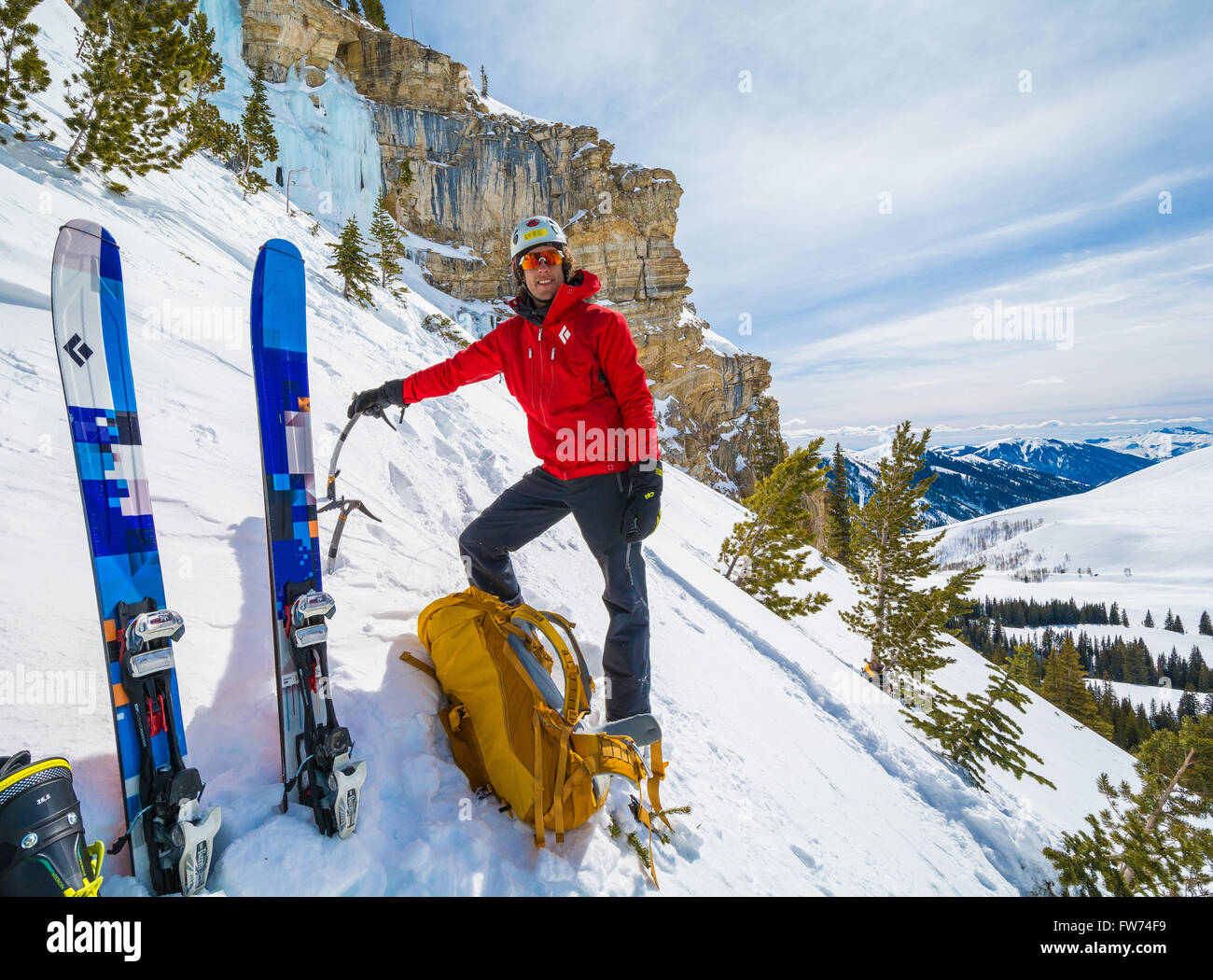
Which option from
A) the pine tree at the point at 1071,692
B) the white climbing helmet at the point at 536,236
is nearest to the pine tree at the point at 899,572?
the white climbing helmet at the point at 536,236

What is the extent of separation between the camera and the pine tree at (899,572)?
1667 cm

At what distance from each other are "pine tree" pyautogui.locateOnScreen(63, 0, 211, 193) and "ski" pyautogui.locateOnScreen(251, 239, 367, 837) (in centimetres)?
863

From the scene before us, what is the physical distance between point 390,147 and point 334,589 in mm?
56524

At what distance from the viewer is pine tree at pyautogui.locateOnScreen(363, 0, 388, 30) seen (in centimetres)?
5104

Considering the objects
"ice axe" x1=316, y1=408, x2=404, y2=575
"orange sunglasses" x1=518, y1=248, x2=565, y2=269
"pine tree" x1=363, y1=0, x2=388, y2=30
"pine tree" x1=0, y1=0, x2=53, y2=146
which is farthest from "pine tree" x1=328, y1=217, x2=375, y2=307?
"pine tree" x1=363, y1=0, x2=388, y2=30

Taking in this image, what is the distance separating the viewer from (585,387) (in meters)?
2.84

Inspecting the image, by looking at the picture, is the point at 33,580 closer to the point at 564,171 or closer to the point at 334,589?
the point at 334,589

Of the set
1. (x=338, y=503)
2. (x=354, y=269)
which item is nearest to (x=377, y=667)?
(x=338, y=503)

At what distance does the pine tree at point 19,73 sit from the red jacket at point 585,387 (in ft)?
32.3

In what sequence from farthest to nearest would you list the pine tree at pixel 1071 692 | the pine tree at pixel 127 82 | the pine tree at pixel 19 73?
the pine tree at pixel 1071 692 < the pine tree at pixel 127 82 < the pine tree at pixel 19 73

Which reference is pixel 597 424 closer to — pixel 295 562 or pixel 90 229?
pixel 295 562

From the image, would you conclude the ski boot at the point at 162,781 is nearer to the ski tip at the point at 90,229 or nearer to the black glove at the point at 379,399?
the ski tip at the point at 90,229

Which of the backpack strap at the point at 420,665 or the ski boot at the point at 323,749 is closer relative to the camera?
the ski boot at the point at 323,749
